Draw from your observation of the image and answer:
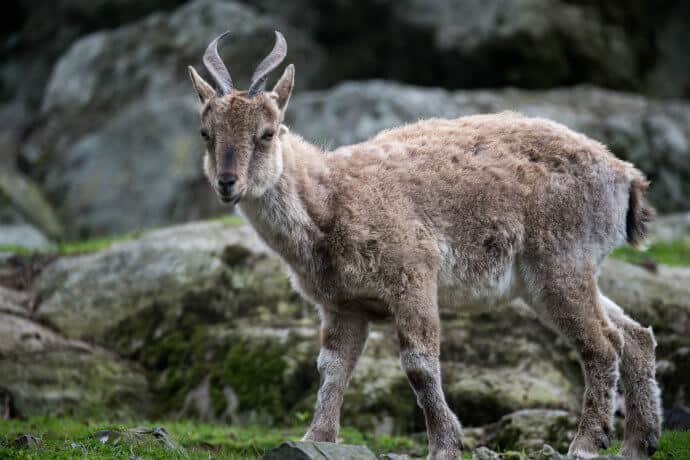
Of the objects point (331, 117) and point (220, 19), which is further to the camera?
point (220, 19)

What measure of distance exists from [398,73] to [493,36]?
2595 mm

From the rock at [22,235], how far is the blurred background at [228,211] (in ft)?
0.13

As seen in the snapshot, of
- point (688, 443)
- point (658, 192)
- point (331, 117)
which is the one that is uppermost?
point (688, 443)

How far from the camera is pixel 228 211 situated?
18344mm

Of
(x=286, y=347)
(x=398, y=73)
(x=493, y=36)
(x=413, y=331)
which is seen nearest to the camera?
(x=413, y=331)

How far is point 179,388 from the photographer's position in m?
12.1

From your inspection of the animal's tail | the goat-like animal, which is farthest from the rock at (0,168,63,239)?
the animal's tail

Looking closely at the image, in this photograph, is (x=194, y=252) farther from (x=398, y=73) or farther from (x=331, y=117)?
(x=398, y=73)

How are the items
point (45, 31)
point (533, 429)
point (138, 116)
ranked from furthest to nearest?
point (45, 31), point (138, 116), point (533, 429)

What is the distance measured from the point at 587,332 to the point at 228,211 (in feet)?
36.6

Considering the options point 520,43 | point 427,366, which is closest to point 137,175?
point 520,43

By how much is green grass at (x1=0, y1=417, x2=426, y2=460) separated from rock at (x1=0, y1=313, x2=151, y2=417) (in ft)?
1.82

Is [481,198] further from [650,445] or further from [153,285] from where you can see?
[153,285]

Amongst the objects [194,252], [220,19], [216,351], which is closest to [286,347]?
[216,351]
